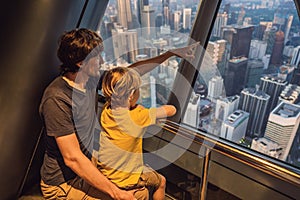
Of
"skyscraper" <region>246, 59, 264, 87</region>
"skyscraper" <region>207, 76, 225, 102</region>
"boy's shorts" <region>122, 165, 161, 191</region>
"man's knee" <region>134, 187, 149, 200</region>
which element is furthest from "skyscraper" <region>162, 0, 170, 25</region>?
"man's knee" <region>134, 187, 149, 200</region>

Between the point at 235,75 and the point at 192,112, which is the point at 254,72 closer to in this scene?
the point at 235,75

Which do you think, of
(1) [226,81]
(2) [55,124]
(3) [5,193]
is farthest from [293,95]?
(3) [5,193]

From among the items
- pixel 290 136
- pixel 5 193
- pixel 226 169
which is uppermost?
pixel 290 136

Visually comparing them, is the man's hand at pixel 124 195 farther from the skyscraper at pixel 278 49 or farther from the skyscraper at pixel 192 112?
the skyscraper at pixel 278 49

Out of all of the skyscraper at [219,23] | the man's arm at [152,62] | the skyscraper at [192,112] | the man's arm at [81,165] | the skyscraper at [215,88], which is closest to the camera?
the man's arm at [81,165]

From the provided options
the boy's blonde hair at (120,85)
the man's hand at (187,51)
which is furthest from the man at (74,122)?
the man's hand at (187,51)

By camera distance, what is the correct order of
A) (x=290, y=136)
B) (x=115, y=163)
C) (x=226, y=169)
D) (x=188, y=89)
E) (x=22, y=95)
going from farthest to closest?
(x=188, y=89), (x=22, y=95), (x=290, y=136), (x=226, y=169), (x=115, y=163)

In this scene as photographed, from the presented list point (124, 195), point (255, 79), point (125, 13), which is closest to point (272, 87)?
point (255, 79)

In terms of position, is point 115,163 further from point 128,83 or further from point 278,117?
point 278,117
